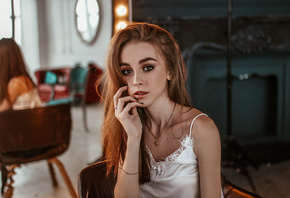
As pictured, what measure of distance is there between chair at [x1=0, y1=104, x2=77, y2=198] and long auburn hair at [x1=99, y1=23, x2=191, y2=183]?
945mm

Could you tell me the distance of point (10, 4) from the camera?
2.28 m

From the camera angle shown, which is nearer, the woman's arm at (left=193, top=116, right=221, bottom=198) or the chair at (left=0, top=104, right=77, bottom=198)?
the woman's arm at (left=193, top=116, right=221, bottom=198)

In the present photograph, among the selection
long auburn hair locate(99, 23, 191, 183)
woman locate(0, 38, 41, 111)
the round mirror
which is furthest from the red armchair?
long auburn hair locate(99, 23, 191, 183)

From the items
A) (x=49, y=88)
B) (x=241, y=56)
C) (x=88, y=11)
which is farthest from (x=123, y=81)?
(x=49, y=88)

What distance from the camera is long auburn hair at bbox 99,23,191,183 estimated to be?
1.21m

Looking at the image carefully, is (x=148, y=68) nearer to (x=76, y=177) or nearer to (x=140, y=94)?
(x=140, y=94)

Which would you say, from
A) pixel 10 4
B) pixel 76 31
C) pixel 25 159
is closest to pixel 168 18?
pixel 10 4

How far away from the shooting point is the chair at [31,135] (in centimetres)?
209

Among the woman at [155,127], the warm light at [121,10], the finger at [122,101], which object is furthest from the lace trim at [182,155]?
the warm light at [121,10]

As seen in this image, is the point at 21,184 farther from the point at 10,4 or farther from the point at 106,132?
the point at 106,132

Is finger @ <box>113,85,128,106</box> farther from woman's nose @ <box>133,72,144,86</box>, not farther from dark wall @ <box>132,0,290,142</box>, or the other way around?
Answer: dark wall @ <box>132,0,290,142</box>

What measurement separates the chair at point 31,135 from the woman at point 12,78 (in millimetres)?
424

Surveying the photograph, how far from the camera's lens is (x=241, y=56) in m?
3.21

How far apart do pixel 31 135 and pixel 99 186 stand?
110 cm
